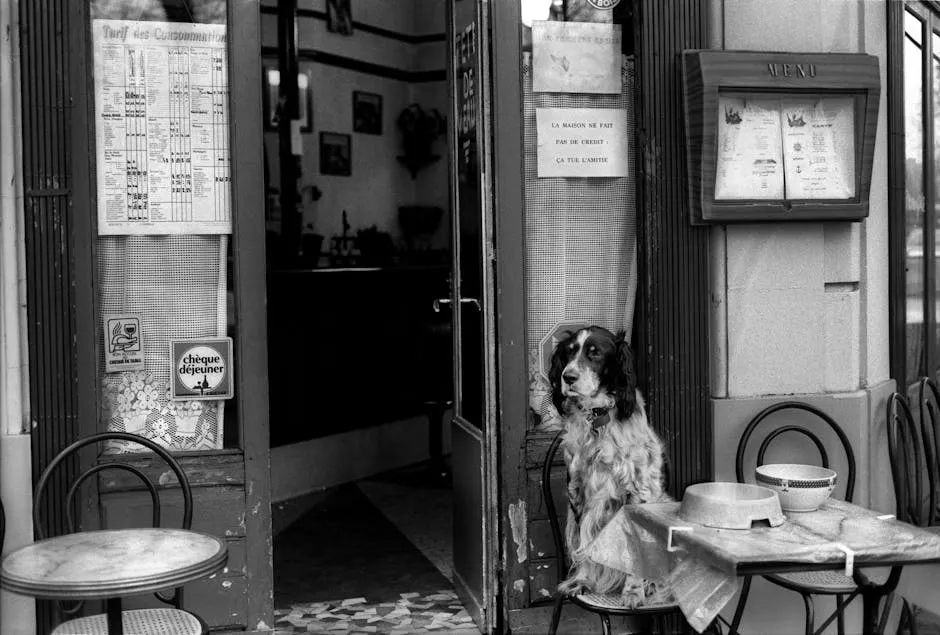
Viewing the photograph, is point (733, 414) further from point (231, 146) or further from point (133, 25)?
point (133, 25)

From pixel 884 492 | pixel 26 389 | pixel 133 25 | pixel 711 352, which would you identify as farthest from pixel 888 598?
pixel 133 25

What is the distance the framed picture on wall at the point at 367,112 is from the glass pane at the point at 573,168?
3.98 meters

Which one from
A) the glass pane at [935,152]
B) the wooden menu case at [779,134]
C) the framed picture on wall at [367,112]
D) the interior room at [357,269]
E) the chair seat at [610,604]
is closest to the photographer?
the chair seat at [610,604]

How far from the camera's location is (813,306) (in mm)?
4195

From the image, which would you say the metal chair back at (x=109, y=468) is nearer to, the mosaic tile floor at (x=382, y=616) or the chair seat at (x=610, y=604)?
the mosaic tile floor at (x=382, y=616)

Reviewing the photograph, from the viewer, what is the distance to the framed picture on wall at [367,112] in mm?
7973

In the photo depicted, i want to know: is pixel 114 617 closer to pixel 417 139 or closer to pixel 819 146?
pixel 819 146

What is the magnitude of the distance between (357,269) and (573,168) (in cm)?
352

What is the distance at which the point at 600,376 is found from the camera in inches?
139

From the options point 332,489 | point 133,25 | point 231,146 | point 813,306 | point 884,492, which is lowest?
point 332,489

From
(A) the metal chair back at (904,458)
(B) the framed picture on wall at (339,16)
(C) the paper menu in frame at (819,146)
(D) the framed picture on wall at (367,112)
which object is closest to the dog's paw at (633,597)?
(A) the metal chair back at (904,458)

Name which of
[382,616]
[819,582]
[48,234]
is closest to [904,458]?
[819,582]

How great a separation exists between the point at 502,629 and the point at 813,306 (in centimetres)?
176

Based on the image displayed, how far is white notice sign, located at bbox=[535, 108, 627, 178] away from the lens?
4.16 meters
